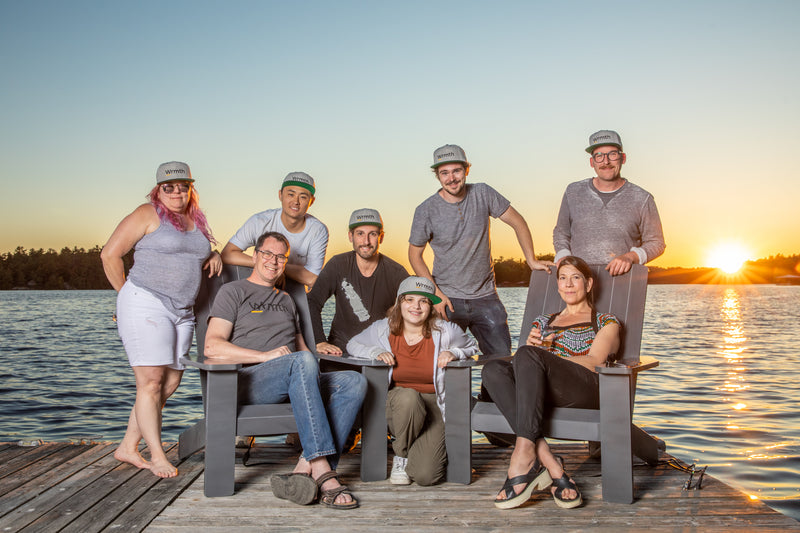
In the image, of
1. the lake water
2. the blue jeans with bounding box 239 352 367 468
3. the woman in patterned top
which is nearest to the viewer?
the woman in patterned top

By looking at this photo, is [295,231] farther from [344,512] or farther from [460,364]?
[344,512]

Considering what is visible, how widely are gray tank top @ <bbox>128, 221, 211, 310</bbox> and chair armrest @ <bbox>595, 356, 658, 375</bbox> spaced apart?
6.95 feet

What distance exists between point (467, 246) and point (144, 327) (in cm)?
193

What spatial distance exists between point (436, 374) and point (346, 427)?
53 centimetres

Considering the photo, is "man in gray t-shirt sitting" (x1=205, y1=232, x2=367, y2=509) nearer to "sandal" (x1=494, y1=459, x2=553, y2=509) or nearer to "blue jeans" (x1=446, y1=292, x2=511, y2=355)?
"sandal" (x1=494, y1=459, x2=553, y2=509)

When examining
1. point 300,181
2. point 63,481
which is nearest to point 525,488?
point 300,181

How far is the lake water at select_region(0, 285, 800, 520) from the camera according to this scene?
6.46 metres

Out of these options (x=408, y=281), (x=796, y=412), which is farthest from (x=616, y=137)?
(x=796, y=412)

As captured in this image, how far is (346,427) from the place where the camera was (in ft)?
11.0

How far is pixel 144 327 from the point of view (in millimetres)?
3484

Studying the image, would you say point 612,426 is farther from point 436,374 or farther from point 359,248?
point 359,248

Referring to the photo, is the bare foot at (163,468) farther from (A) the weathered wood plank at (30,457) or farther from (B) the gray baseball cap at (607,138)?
(B) the gray baseball cap at (607,138)

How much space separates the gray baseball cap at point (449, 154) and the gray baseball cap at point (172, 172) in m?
1.43

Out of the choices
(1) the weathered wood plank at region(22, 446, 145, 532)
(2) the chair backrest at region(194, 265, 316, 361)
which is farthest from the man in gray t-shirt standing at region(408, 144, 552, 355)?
(1) the weathered wood plank at region(22, 446, 145, 532)
